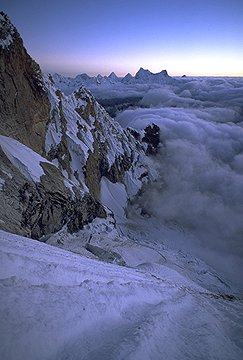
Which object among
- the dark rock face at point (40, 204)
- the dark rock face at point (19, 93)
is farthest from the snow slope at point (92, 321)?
the dark rock face at point (19, 93)

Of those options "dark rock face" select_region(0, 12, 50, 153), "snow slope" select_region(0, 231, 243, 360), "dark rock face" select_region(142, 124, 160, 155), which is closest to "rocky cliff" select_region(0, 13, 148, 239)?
"dark rock face" select_region(0, 12, 50, 153)

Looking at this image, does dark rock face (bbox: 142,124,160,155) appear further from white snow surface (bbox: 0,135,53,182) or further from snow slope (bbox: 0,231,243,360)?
snow slope (bbox: 0,231,243,360)

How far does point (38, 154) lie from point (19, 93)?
846 cm

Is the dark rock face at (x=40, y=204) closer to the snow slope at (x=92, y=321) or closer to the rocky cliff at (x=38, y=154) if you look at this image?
the rocky cliff at (x=38, y=154)

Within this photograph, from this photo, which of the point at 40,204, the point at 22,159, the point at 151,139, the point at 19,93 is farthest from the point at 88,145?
the point at 151,139

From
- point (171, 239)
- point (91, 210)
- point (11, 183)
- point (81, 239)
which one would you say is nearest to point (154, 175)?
point (171, 239)

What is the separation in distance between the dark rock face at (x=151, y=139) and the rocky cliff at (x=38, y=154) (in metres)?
45.3

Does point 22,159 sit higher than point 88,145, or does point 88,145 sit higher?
point 22,159

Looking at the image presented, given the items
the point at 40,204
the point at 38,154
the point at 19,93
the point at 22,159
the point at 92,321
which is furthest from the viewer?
the point at 19,93

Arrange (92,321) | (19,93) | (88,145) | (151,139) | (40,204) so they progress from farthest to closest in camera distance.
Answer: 1. (151,139)
2. (88,145)
3. (19,93)
4. (40,204)
5. (92,321)

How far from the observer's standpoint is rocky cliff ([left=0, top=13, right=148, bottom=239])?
2616cm

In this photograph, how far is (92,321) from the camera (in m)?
8.74

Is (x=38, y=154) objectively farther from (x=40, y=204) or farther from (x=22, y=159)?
(x=40, y=204)

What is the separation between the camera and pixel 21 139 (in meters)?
35.1
